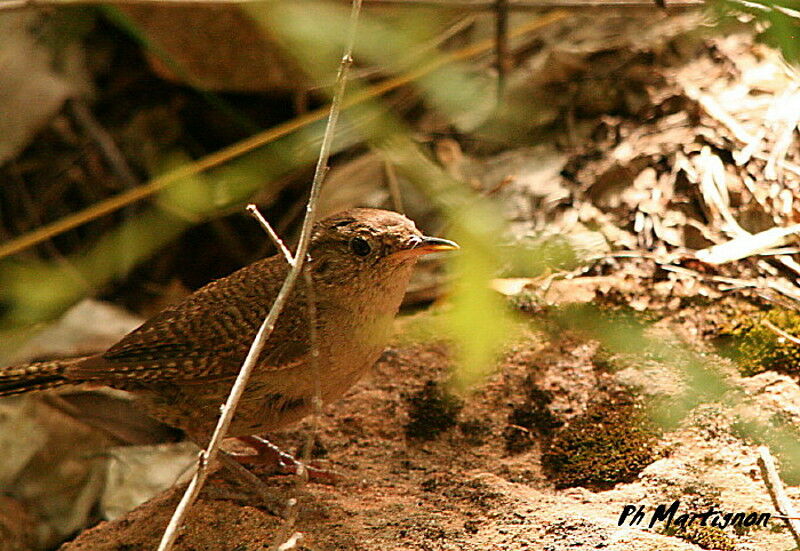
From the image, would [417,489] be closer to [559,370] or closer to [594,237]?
[559,370]

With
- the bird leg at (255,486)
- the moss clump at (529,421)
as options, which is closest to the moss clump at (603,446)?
the moss clump at (529,421)

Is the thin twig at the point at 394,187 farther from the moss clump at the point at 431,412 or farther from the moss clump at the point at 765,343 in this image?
the moss clump at the point at 765,343

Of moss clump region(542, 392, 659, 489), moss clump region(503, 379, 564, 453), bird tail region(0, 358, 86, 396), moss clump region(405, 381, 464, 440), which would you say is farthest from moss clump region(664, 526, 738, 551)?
bird tail region(0, 358, 86, 396)

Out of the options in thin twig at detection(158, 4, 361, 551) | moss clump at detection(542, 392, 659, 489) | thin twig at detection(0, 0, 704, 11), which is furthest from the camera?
thin twig at detection(0, 0, 704, 11)

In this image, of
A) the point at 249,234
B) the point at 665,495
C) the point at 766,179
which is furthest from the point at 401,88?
the point at 665,495

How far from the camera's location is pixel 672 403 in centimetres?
325

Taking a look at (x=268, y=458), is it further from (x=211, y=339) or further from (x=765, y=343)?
(x=765, y=343)

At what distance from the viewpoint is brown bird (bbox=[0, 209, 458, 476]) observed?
3182 mm

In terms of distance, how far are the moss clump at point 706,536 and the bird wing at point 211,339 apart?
4.45ft

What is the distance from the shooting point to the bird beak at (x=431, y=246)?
3.16 m

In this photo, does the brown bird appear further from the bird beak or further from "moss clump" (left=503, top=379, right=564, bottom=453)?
"moss clump" (left=503, top=379, right=564, bottom=453)

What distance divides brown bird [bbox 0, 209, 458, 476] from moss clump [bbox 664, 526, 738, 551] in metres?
1.18

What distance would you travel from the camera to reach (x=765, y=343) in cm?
336

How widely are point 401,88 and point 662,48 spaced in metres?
1.48
